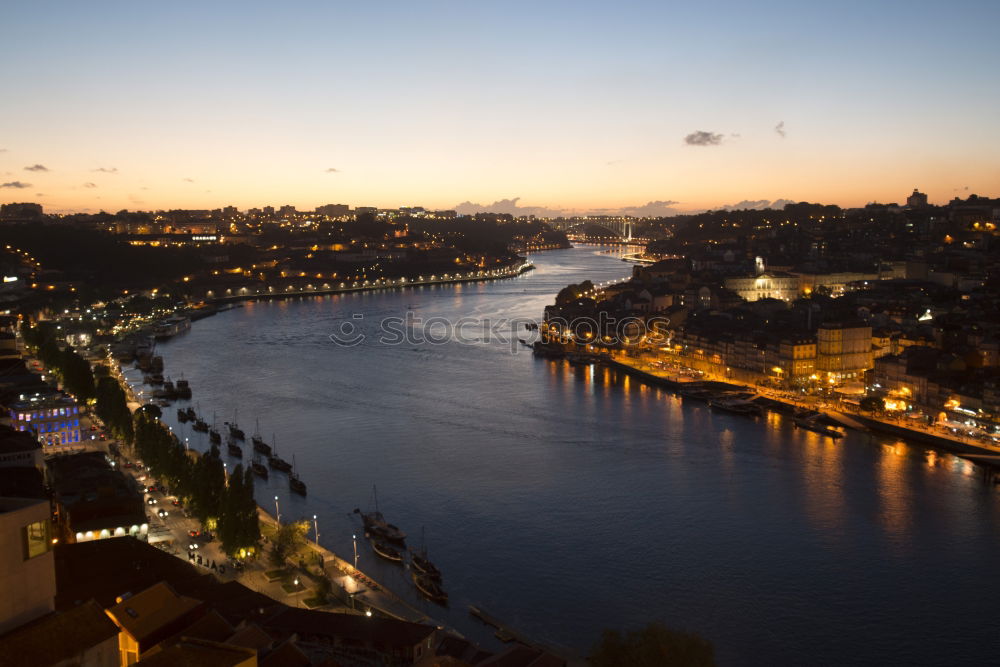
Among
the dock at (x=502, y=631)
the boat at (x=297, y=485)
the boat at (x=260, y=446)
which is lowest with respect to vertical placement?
the dock at (x=502, y=631)

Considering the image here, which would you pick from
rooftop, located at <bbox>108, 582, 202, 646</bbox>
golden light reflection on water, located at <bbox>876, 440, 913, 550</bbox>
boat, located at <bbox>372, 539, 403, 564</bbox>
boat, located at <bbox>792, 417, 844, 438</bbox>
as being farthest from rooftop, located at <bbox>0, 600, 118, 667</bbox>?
boat, located at <bbox>792, 417, 844, 438</bbox>

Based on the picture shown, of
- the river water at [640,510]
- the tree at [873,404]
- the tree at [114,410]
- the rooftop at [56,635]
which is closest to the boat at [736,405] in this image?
the river water at [640,510]

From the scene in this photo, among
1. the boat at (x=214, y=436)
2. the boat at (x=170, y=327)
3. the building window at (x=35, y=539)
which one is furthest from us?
the boat at (x=170, y=327)

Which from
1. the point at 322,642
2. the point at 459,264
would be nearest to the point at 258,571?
the point at 322,642

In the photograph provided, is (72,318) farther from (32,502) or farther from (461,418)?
(32,502)

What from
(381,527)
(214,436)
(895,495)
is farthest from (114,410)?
(895,495)

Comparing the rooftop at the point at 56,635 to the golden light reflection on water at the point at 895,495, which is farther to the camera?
the golden light reflection on water at the point at 895,495

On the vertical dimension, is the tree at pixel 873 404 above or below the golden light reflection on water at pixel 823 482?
above

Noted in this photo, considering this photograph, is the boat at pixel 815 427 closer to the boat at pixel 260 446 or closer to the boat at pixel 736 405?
the boat at pixel 736 405
